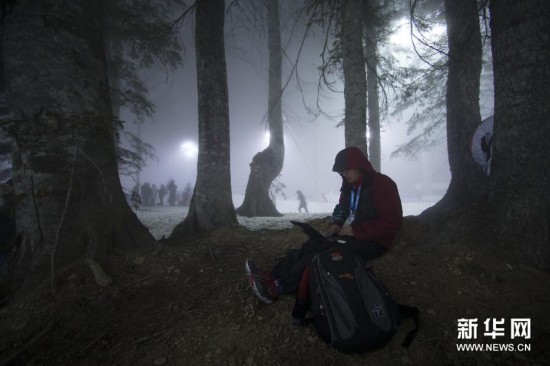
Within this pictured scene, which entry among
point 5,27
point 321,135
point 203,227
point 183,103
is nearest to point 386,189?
point 203,227

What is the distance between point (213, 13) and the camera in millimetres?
5555

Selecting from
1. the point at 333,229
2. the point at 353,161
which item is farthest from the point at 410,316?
the point at 353,161

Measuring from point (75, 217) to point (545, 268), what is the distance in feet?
18.8

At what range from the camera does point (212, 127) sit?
5.42m

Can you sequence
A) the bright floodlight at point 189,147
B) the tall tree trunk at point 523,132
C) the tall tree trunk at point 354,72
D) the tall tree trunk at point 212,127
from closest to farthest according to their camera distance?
the tall tree trunk at point 523,132, the tall tree trunk at point 212,127, the tall tree trunk at point 354,72, the bright floodlight at point 189,147

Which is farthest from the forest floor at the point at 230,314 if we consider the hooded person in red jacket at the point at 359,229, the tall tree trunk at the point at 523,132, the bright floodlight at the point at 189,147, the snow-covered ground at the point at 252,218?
the bright floodlight at the point at 189,147

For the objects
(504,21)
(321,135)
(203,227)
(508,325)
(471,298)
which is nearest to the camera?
(508,325)

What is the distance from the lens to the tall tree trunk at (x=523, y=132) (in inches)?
119

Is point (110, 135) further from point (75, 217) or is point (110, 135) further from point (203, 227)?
point (203, 227)

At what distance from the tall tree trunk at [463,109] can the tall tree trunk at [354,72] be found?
1545mm

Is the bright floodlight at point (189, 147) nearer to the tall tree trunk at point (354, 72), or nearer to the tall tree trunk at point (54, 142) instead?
the tall tree trunk at point (354, 72)

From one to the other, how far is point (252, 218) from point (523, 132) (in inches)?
273

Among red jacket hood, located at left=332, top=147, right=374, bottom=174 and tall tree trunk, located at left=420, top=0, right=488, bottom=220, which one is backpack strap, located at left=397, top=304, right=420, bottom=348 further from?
tall tree trunk, located at left=420, top=0, right=488, bottom=220

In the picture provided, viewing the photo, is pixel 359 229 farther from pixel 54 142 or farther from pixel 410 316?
pixel 54 142
